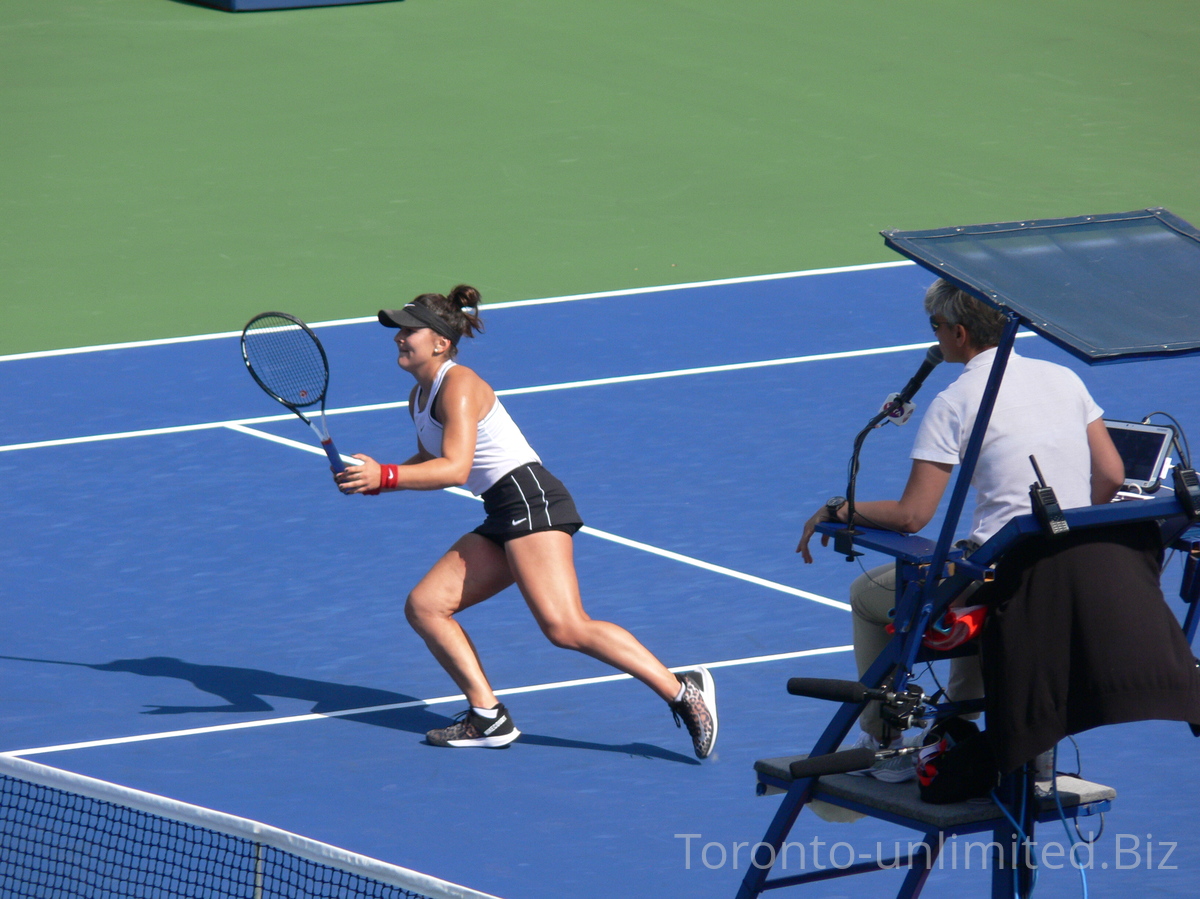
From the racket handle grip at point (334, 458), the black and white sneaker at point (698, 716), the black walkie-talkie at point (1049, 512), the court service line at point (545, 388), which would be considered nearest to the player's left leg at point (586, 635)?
the black and white sneaker at point (698, 716)

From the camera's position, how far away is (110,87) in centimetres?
1712

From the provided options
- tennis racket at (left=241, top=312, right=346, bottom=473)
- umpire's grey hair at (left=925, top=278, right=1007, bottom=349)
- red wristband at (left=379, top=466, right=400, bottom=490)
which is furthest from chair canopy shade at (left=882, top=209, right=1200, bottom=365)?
tennis racket at (left=241, top=312, right=346, bottom=473)

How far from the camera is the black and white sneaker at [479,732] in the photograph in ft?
21.7

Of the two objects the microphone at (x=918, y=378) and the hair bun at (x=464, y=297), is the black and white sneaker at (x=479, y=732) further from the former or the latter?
the microphone at (x=918, y=378)

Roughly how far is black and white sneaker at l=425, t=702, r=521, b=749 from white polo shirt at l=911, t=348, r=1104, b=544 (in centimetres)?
250

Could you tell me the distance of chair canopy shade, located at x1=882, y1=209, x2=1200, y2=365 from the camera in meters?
4.01

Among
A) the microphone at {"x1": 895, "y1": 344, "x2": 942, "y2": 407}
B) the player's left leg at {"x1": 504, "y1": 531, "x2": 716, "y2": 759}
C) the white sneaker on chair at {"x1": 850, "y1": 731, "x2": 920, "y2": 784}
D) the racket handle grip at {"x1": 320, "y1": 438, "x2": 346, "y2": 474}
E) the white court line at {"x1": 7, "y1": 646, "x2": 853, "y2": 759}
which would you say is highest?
the microphone at {"x1": 895, "y1": 344, "x2": 942, "y2": 407}

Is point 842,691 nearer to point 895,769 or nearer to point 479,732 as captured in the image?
point 895,769

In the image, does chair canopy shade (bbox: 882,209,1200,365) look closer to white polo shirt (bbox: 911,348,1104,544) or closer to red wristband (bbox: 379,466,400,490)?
white polo shirt (bbox: 911,348,1104,544)

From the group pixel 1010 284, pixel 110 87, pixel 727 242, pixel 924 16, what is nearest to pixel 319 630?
pixel 1010 284

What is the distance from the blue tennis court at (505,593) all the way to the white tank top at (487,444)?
3.28 ft

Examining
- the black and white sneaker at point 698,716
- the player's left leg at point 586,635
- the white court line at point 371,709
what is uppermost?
the player's left leg at point 586,635

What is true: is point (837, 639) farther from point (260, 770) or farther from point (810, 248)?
point (810, 248)

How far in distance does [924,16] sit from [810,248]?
6.37m
